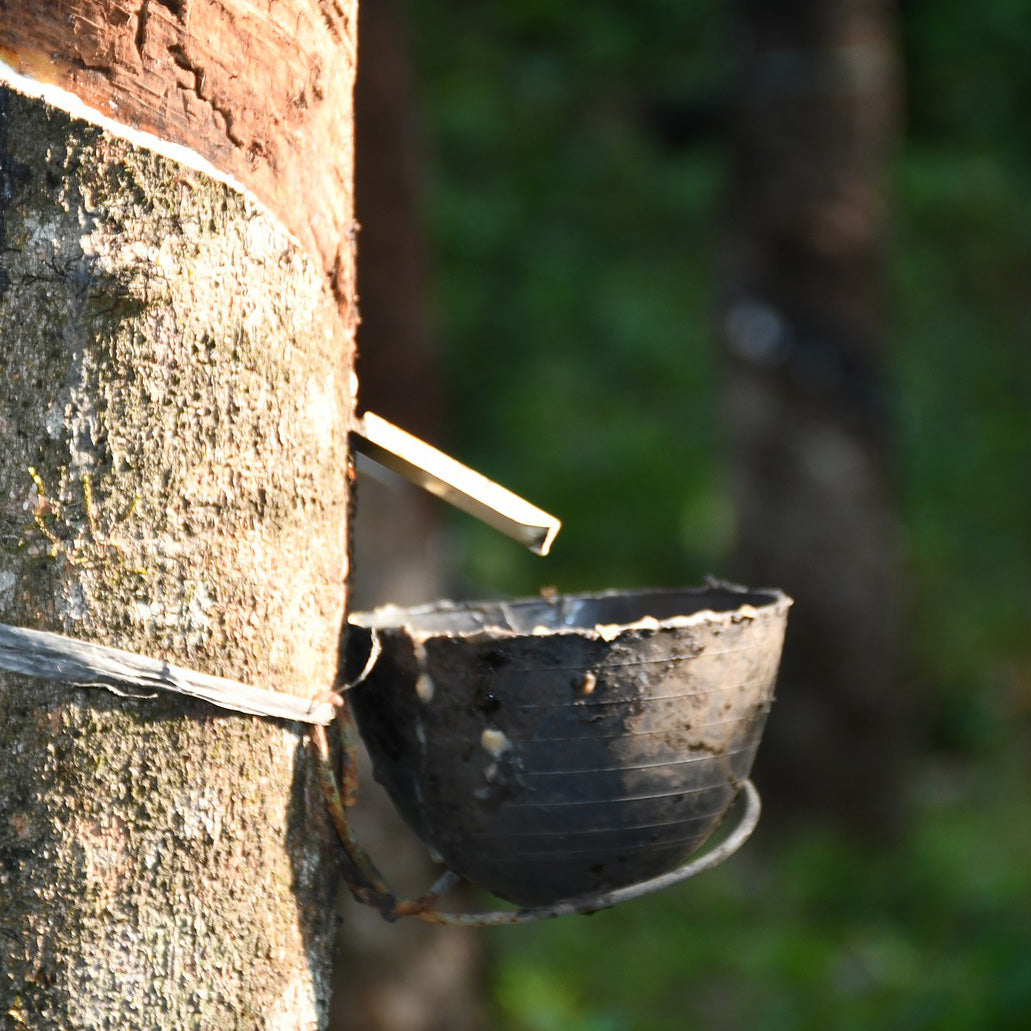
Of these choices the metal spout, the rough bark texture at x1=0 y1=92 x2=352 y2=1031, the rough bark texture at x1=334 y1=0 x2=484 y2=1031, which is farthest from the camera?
the rough bark texture at x1=334 y1=0 x2=484 y2=1031

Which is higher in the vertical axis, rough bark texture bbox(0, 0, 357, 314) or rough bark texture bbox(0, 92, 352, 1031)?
rough bark texture bbox(0, 0, 357, 314)

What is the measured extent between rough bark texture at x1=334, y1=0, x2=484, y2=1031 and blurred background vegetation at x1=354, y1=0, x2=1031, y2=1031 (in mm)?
1111

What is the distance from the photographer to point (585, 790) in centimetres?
142

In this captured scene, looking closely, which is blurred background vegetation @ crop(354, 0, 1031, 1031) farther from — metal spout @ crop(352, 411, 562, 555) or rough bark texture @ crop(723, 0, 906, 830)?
metal spout @ crop(352, 411, 562, 555)

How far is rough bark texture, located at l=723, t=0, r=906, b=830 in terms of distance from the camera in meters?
4.85

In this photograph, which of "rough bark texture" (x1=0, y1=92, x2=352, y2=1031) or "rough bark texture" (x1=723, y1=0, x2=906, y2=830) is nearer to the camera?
"rough bark texture" (x1=0, y1=92, x2=352, y2=1031)

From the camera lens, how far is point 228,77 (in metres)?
1.29

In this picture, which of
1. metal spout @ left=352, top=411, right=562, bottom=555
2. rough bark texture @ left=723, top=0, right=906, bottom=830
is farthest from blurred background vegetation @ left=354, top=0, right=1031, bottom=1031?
metal spout @ left=352, top=411, right=562, bottom=555

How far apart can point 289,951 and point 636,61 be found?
30.1 feet

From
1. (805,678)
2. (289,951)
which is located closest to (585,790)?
(289,951)

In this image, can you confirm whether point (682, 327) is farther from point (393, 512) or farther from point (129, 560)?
point (129, 560)

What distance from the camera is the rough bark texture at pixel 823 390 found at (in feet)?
15.9

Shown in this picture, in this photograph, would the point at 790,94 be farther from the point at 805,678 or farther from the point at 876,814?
the point at 876,814

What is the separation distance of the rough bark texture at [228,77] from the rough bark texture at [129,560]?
4 cm
